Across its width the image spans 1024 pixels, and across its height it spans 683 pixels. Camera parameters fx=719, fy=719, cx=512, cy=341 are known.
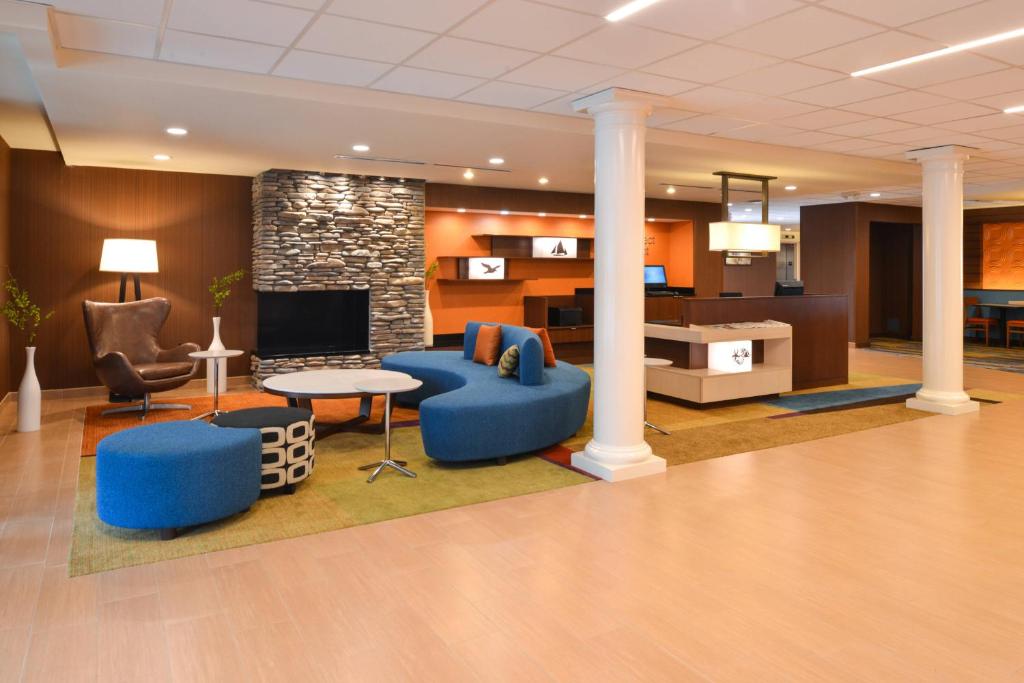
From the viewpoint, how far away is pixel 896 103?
539 centimetres

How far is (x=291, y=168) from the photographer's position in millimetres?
8164

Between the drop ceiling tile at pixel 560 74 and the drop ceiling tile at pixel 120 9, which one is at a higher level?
the drop ceiling tile at pixel 560 74

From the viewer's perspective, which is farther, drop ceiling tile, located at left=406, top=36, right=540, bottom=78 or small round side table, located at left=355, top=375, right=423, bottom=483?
small round side table, located at left=355, top=375, right=423, bottom=483

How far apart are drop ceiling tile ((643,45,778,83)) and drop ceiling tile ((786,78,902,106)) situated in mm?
776

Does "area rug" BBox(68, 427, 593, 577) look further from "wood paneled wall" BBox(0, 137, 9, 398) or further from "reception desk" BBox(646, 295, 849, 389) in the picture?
"reception desk" BBox(646, 295, 849, 389)

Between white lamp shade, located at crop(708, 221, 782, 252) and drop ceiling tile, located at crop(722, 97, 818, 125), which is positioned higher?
drop ceiling tile, located at crop(722, 97, 818, 125)

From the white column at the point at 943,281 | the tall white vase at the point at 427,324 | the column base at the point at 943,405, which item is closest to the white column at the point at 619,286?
the column base at the point at 943,405

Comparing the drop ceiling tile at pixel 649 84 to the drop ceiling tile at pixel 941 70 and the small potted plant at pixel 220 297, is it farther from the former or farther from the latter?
the small potted plant at pixel 220 297

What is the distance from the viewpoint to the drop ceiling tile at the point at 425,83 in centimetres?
466

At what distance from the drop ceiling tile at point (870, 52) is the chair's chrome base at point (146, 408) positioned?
6.31 metres

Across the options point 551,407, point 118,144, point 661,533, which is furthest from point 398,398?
point 661,533

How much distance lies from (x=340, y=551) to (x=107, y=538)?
1.27 m

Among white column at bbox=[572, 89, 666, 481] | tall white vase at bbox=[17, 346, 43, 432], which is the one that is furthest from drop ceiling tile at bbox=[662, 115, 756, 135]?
tall white vase at bbox=[17, 346, 43, 432]

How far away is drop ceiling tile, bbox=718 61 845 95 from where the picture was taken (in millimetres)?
4488
